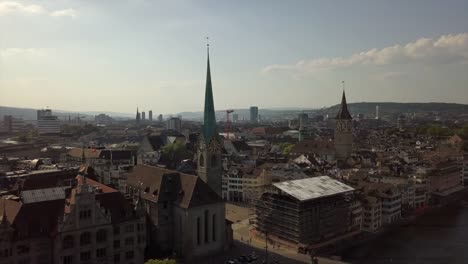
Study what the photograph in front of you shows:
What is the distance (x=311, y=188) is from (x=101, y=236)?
33.5 metres

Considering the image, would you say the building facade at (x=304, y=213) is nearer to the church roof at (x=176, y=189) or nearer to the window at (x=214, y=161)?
the window at (x=214, y=161)

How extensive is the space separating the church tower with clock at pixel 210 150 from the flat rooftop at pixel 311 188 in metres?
9.18

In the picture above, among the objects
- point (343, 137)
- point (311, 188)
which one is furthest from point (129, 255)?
point (343, 137)

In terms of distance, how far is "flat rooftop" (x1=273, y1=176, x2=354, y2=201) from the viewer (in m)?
68.1

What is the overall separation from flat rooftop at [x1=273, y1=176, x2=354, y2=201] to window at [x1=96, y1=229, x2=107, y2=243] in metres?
27.4

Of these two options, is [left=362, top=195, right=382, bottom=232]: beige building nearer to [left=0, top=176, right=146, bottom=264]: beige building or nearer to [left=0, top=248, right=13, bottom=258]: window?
[left=0, top=176, right=146, bottom=264]: beige building

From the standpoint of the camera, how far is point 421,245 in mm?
70938

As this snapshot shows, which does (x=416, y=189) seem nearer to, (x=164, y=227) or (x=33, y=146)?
(x=164, y=227)

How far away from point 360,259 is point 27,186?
4531 cm

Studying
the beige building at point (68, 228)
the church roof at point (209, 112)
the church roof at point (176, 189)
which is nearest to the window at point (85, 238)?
the beige building at point (68, 228)

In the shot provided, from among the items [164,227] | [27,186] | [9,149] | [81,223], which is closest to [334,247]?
[164,227]

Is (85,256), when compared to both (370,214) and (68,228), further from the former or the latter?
(370,214)

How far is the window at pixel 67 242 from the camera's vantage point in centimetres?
4847

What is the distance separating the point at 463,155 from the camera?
13050cm
